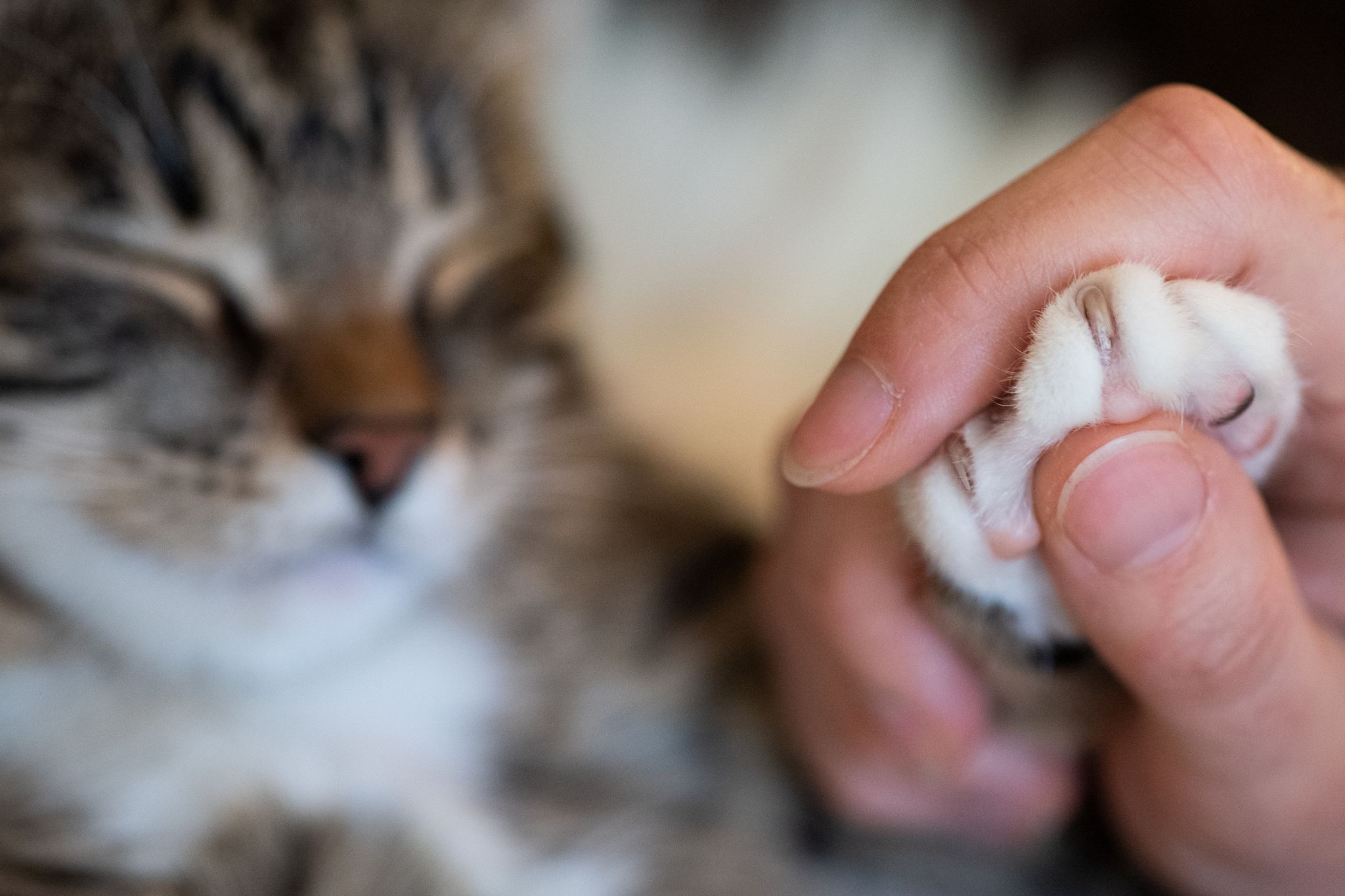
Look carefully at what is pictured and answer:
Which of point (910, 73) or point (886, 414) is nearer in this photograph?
point (886, 414)

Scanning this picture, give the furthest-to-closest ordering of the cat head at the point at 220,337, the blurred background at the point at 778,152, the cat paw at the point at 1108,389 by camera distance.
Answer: the blurred background at the point at 778,152 < the cat head at the point at 220,337 < the cat paw at the point at 1108,389

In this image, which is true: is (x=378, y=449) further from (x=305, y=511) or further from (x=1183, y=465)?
(x=1183, y=465)

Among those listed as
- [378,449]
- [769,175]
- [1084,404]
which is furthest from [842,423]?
[769,175]

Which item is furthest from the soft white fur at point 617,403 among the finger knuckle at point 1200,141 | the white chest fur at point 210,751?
the finger knuckle at point 1200,141

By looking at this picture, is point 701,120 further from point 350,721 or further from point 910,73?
point 350,721

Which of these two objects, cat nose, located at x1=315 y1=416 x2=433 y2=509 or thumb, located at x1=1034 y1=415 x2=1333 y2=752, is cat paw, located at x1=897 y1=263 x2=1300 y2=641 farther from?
cat nose, located at x1=315 y1=416 x2=433 y2=509

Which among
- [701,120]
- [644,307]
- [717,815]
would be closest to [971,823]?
[717,815]

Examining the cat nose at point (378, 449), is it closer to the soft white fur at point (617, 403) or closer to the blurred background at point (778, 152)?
the soft white fur at point (617, 403)
